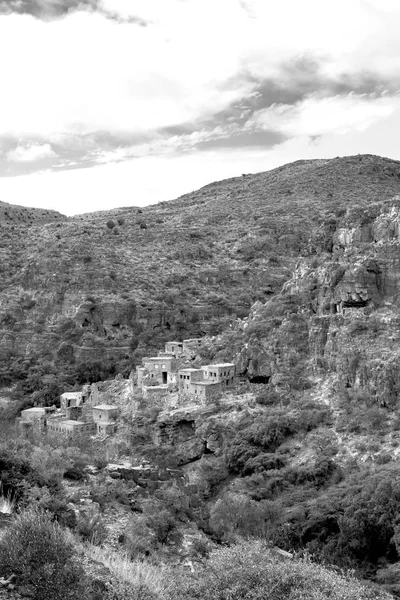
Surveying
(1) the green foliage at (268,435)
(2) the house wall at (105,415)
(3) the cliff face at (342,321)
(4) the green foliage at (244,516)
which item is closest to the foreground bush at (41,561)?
(4) the green foliage at (244,516)

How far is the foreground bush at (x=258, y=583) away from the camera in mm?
13383

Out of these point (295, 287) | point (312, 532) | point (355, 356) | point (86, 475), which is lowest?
point (312, 532)

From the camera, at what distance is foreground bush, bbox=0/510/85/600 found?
39.7ft

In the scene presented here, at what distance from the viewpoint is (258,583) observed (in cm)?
1363

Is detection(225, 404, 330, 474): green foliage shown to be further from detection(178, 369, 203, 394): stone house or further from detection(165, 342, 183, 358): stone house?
detection(165, 342, 183, 358): stone house

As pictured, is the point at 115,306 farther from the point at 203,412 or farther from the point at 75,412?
the point at 203,412

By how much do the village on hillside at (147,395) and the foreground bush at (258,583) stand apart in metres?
28.0

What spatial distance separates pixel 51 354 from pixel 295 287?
85.8 feet

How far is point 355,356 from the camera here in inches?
1517

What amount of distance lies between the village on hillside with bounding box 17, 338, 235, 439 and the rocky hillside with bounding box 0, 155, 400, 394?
2.92 metres

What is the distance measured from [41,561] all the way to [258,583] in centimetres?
420

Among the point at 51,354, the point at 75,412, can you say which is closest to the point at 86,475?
the point at 75,412

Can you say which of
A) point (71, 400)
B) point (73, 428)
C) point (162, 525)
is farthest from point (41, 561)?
point (71, 400)

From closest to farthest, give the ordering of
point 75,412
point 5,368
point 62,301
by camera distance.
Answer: point 75,412
point 5,368
point 62,301
